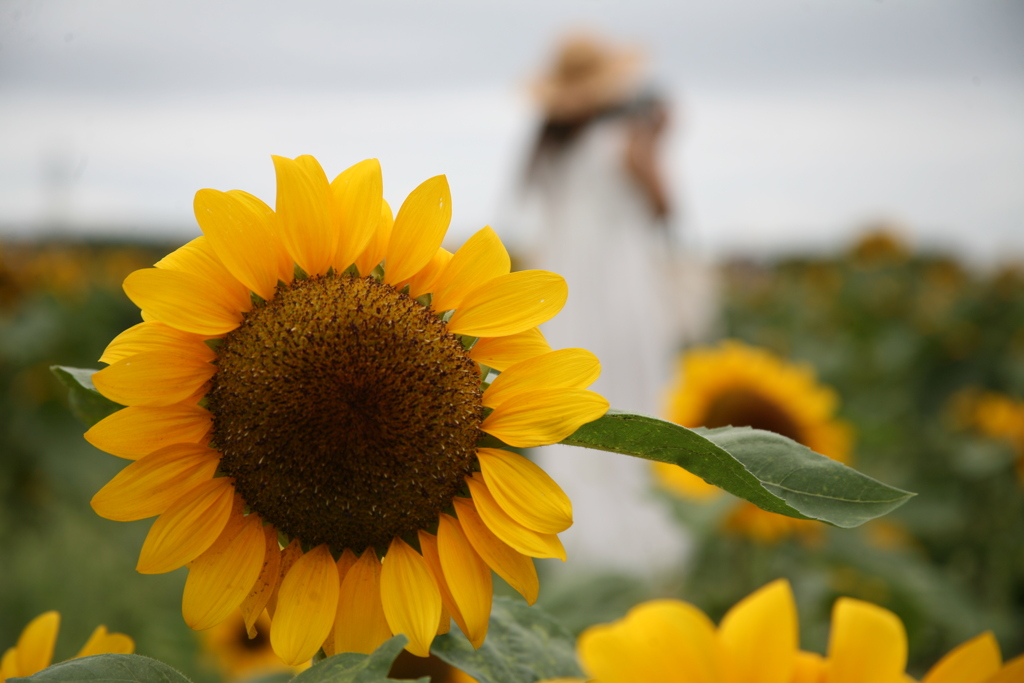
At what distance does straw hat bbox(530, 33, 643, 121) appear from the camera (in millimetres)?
A: 4195

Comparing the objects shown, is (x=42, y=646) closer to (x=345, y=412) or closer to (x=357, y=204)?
(x=345, y=412)

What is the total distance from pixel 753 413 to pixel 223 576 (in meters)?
1.79

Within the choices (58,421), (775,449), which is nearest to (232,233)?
(775,449)

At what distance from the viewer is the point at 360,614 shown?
51 cm

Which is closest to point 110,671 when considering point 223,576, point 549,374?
point 223,576

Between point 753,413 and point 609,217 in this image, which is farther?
point 609,217

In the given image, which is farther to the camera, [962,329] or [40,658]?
[962,329]

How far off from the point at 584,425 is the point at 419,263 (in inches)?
6.2

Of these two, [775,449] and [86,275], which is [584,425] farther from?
[86,275]

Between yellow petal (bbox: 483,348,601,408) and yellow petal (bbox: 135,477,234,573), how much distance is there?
196mm

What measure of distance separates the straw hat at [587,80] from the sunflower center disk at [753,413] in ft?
8.17

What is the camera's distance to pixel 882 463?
3445mm

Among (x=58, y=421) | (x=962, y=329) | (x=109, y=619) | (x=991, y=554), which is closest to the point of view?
(x=109, y=619)

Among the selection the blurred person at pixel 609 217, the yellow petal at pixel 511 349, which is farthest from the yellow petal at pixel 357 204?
the blurred person at pixel 609 217
